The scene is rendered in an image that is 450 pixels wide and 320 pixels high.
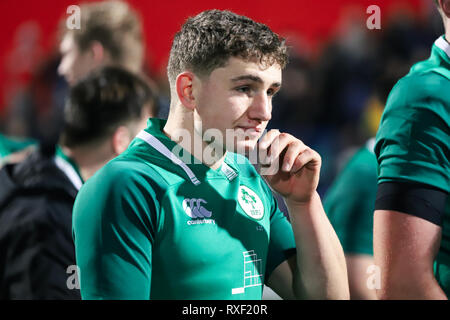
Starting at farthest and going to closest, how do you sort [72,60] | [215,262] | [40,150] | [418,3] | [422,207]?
1. [418,3]
2. [72,60]
3. [40,150]
4. [215,262]
5. [422,207]

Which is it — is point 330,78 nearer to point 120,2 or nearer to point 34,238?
point 120,2

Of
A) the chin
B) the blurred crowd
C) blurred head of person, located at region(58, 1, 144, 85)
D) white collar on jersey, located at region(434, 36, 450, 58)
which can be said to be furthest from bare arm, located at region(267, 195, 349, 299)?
the blurred crowd

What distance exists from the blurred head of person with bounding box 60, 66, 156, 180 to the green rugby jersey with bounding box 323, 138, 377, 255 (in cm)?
98

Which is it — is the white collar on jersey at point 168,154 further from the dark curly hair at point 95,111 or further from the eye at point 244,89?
the dark curly hair at point 95,111

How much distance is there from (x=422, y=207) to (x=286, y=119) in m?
3.42

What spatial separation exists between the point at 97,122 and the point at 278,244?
1.11m

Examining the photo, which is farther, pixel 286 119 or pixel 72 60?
pixel 286 119

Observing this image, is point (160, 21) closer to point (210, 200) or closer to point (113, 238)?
point (210, 200)

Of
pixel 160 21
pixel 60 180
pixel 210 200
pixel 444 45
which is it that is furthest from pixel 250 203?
pixel 160 21

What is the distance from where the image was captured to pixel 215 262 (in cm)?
156

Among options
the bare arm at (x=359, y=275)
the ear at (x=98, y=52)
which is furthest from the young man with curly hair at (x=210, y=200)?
the ear at (x=98, y=52)

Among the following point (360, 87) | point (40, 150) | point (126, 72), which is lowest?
point (40, 150)

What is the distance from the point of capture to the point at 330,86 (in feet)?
16.4

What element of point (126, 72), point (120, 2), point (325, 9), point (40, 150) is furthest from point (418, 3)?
point (40, 150)
